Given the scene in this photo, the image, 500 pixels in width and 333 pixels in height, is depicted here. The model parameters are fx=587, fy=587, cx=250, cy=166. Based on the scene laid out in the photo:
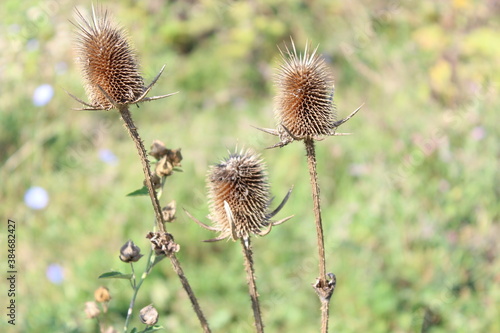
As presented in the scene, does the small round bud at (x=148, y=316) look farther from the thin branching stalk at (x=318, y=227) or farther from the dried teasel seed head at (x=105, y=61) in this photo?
the dried teasel seed head at (x=105, y=61)

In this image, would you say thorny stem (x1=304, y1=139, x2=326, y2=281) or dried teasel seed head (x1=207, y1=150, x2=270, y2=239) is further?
dried teasel seed head (x1=207, y1=150, x2=270, y2=239)

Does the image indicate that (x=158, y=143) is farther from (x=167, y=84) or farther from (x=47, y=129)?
(x=167, y=84)

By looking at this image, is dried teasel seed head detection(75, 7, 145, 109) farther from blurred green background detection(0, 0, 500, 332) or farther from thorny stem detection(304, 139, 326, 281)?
blurred green background detection(0, 0, 500, 332)

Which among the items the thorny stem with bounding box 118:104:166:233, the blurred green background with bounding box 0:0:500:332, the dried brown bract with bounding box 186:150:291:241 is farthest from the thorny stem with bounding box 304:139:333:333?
the blurred green background with bounding box 0:0:500:332

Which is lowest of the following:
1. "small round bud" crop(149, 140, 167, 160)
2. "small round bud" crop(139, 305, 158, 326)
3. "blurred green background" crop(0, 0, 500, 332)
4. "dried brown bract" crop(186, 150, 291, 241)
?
"small round bud" crop(139, 305, 158, 326)

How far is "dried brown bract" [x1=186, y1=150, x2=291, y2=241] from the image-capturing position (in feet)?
5.07

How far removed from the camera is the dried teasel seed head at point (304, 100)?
1.49 meters

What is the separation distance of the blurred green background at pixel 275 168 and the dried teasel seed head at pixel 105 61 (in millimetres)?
786

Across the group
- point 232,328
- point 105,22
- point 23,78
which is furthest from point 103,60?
point 23,78

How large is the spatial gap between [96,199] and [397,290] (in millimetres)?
2044

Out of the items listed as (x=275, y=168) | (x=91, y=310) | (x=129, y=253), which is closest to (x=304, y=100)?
(x=129, y=253)

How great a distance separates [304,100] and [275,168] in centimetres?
267

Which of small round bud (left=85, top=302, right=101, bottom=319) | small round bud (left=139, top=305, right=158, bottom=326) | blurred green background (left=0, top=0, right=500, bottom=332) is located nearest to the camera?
small round bud (left=139, top=305, right=158, bottom=326)

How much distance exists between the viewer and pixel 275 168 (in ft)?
13.8
